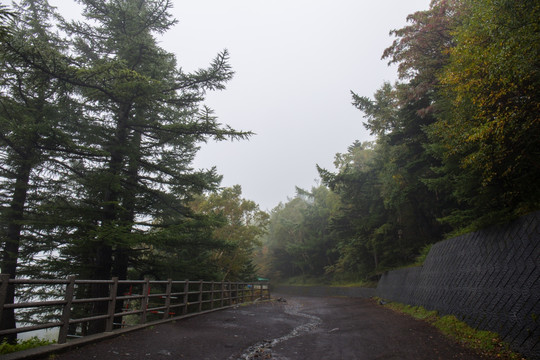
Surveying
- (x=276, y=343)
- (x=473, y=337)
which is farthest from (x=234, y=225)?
(x=473, y=337)

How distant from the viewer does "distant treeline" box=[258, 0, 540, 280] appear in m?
6.11

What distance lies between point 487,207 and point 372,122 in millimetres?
19153

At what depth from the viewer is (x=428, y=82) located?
15.2 metres

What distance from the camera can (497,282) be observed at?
6.63m

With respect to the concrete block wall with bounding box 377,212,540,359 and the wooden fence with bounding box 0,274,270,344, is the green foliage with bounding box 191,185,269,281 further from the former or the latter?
the concrete block wall with bounding box 377,212,540,359

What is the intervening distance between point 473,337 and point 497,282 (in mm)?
1418

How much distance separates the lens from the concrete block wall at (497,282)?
5.50 m

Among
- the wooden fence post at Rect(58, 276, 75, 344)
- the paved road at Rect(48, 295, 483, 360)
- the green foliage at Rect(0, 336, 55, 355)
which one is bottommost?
the paved road at Rect(48, 295, 483, 360)

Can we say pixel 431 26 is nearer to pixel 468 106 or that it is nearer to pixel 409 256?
pixel 468 106

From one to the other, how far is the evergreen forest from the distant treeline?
0.06m

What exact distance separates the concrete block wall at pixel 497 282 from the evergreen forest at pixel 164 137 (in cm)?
67

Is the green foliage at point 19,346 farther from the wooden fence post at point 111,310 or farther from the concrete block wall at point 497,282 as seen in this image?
the concrete block wall at point 497,282

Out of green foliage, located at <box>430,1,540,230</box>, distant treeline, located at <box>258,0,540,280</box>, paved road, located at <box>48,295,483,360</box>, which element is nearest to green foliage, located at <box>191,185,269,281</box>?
distant treeline, located at <box>258,0,540,280</box>

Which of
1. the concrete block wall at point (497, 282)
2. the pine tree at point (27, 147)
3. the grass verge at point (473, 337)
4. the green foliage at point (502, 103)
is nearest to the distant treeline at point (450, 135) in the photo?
the green foliage at point (502, 103)
